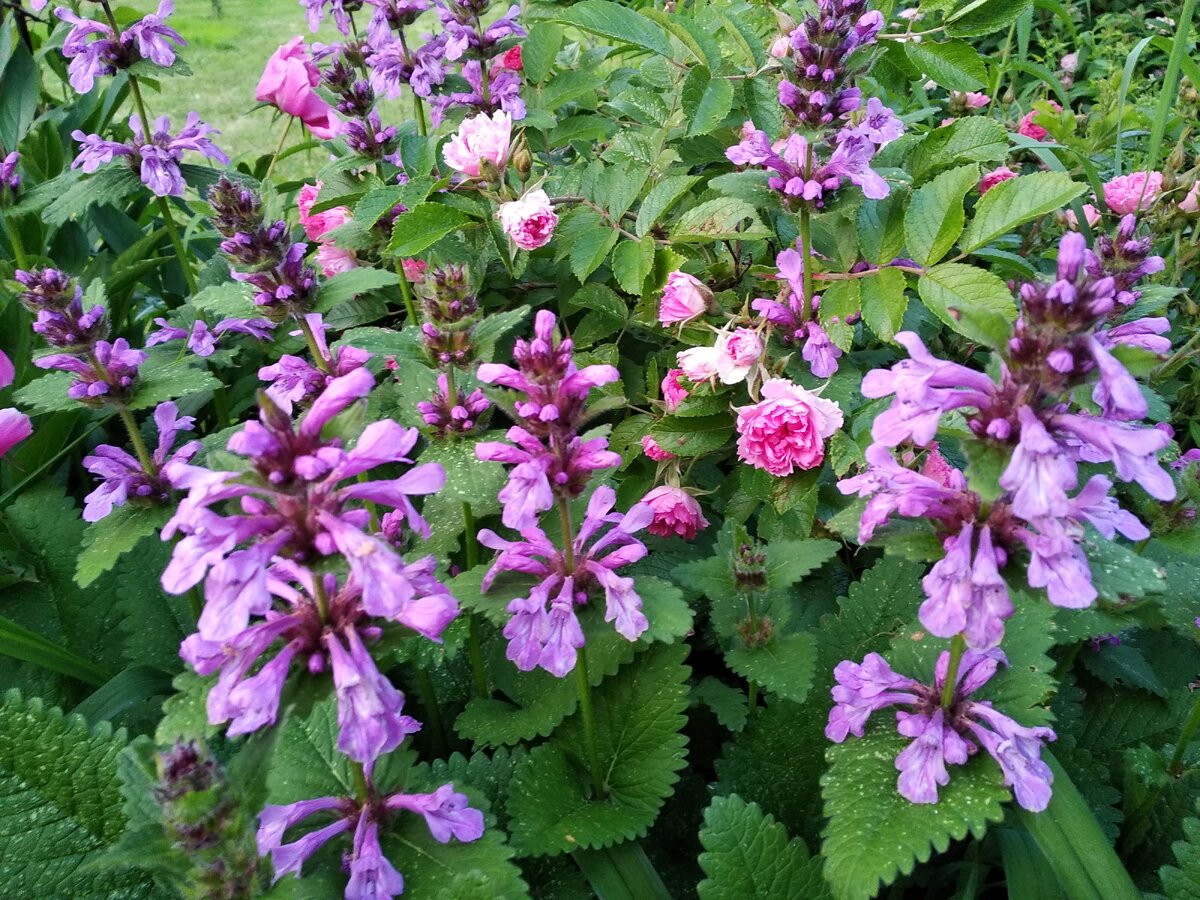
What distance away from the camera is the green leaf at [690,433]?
1.52 metres

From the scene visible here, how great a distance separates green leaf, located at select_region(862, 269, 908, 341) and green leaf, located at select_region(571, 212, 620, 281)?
0.47m

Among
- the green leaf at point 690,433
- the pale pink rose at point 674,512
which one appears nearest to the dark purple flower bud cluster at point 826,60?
the green leaf at point 690,433

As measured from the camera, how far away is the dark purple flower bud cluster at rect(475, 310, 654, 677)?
91cm

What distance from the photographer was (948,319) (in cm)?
134

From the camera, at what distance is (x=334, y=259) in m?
1.85

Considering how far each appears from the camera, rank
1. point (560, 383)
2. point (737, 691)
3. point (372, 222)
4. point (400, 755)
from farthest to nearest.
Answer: point (372, 222)
point (737, 691)
point (400, 755)
point (560, 383)

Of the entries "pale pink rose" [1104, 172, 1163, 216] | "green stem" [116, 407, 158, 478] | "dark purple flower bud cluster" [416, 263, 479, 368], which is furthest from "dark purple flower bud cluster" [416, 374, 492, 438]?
"pale pink rose" [1104, 172, 1163, 216]

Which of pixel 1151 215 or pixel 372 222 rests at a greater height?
pixel 372 222

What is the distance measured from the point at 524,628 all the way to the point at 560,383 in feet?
0.99

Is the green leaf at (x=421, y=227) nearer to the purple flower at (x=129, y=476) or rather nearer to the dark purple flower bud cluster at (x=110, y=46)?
the purple flower at (x=129, y=476)

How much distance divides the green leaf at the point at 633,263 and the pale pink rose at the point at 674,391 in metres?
0.17

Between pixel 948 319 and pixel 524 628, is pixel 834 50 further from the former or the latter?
pixel 524 628

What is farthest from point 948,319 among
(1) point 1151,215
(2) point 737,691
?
(1) point 1151,215

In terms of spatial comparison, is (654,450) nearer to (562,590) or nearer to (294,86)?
(562,590)
